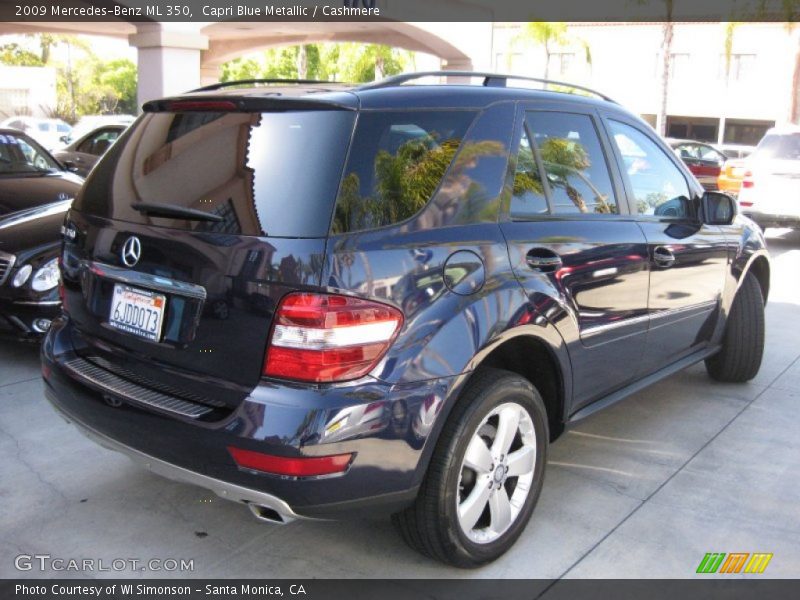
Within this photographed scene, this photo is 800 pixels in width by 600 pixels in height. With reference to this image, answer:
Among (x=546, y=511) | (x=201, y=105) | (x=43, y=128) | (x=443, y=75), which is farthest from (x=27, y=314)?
(x=43, y=128)

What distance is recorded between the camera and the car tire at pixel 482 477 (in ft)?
9.48

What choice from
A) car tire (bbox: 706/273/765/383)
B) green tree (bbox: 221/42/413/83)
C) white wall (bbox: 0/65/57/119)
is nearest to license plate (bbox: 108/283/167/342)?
car tire (bbox: 706/273/765/383)

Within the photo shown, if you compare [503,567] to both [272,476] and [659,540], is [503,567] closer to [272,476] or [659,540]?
[659,540]

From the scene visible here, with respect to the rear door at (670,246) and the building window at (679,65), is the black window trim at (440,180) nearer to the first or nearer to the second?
the rear door at (670,246)

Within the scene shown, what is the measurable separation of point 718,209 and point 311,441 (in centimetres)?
297

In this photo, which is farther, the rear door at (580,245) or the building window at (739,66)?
the building window at (739,66)

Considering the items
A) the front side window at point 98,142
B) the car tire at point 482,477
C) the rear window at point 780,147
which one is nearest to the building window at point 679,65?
the rear window at point 780,147

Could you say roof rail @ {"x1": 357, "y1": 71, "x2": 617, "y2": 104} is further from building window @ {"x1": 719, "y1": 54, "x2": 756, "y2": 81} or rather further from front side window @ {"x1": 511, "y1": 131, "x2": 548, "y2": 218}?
building window @ {"x1": 719, "y1": 54, "x2": 756, "y2": 81}

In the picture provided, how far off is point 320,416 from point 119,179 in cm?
137

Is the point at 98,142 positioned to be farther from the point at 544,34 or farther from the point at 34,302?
the point at 544,34

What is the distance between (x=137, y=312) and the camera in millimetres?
2938

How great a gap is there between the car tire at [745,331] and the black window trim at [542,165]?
1.69 meters

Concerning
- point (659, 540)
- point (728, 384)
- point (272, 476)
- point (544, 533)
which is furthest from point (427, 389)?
point (728, 384)

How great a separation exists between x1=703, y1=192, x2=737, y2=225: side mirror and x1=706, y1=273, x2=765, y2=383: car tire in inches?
31.9
